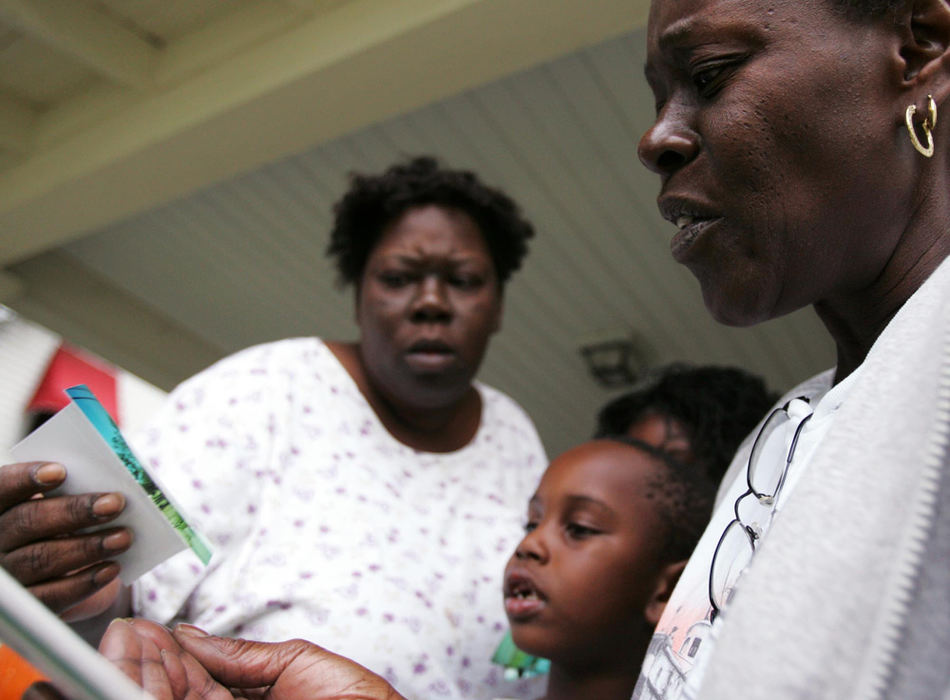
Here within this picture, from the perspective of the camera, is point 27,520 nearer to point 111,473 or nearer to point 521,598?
point 111,473

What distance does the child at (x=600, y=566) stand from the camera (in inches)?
76.4

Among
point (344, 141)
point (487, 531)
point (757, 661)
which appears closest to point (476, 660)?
point (487, 531)

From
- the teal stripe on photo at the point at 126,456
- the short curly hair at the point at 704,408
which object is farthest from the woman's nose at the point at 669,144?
the short curly hair at the point at 704,408

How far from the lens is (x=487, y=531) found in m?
2.31

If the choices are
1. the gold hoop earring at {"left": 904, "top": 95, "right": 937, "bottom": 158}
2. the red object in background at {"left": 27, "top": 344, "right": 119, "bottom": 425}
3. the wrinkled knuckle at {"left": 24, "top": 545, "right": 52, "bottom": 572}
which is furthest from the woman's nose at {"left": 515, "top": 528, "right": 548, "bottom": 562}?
the red object in background at {"left": 27, "top": 344, "right": 119, "bottom": 425}

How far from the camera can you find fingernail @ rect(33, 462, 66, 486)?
1489mm

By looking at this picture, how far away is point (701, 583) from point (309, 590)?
952mm

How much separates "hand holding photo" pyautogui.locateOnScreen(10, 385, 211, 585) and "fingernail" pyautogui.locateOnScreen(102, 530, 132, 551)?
0.06 feet

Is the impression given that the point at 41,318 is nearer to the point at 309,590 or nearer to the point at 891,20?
the point at 309,590

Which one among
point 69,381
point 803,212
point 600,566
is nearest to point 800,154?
point 803,212

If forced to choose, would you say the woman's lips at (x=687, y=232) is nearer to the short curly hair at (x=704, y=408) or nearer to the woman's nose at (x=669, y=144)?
the woman's nose at (x=669, y=144)

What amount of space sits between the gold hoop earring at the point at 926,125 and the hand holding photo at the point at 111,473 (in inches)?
49.7

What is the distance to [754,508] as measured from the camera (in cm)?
123

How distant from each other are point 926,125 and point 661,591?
1.21 metres
